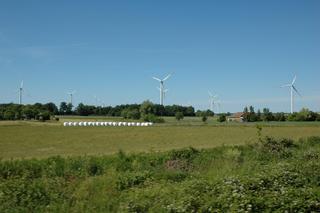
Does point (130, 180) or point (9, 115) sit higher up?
point (9, 115)

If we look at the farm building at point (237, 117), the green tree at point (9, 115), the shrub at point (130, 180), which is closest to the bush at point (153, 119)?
the farm building at point (237, 117)

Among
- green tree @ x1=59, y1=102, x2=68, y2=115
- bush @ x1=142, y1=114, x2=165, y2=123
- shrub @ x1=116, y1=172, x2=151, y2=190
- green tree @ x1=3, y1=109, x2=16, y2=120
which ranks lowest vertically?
shrub @ x1=116, y1=172, x2=151, y2=190

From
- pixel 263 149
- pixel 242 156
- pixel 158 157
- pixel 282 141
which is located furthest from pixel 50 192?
pixel 282 141

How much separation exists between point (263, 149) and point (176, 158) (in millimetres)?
6837

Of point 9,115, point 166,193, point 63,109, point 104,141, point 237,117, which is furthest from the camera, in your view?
point 63,109

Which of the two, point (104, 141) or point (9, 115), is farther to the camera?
point (9, 115)

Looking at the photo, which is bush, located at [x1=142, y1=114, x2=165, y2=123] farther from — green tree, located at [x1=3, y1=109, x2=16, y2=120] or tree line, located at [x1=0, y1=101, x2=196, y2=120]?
green tree, located at [x1=3, y1=109, x2=16, y2=120]

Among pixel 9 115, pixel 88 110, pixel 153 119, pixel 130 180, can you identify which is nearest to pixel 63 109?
pixel 88 110

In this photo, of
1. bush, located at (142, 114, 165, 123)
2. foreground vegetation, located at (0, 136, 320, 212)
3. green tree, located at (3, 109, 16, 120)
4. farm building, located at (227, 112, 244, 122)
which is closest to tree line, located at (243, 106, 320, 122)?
farm building, located at (227, 112, 244, 122)

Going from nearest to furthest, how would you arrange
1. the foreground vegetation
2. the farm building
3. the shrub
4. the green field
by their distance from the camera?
the foreground vegetation, the shrub, the green field, the farm building

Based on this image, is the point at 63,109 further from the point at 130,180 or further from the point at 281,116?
the point at 130,180

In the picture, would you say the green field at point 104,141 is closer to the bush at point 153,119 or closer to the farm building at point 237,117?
the bush at point 153,119

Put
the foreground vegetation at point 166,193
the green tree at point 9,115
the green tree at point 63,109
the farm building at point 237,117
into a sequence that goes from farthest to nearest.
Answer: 1. the green tree at point 63,109
2. the farm building at point 237,117
3. the green tree at point 9,115
4. the foreground vegetation at point 166,193

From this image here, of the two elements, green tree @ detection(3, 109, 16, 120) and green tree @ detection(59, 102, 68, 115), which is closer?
green tree @ detection(3, 109, 16, 120)
